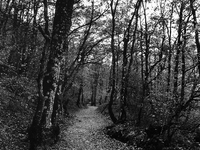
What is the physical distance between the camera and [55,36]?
648 centimetres

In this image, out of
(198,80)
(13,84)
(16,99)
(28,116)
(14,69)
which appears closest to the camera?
(198,80)

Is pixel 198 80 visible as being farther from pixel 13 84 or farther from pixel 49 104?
pixel 13 84

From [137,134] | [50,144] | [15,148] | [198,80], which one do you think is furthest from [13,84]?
[198,80]

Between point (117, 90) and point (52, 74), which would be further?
point (117, 90)

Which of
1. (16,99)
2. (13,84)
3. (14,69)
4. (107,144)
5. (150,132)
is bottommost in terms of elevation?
(107,144)

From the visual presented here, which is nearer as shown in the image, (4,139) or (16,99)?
(4,139)

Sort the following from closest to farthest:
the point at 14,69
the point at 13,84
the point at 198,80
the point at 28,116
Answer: the point at 198,80
the point at 28,116
the point at 13,84
the point at 14,69

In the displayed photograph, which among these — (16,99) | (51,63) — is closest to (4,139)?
(51,63)

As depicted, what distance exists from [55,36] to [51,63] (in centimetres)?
95

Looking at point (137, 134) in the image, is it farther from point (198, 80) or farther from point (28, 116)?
point (28, 116)

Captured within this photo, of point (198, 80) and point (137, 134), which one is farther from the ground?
point (198, 80)

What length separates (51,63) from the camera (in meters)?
6.38

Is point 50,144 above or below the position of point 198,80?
below

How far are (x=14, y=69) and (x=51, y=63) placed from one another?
10.3 metres
